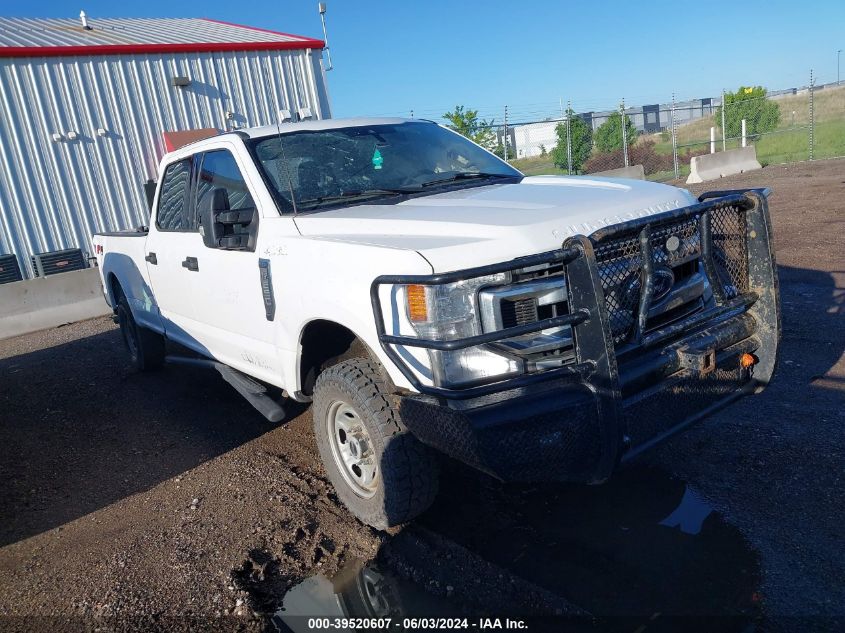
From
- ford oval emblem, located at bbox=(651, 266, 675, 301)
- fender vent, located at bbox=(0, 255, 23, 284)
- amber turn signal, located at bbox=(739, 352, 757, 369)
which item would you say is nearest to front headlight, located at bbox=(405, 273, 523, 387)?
ford oval emblem, located at bbox=(651, 266, 675, 301)

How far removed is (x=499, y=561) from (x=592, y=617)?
21.7 inches

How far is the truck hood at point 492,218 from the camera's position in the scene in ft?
9.66

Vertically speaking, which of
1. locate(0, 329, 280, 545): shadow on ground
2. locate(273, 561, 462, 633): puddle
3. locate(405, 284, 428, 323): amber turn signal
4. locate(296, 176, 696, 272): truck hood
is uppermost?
locate(296, 176, 696, 272): truck hood

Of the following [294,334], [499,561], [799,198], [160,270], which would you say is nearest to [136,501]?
[294,334]

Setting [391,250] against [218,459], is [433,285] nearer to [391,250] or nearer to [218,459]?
[391,250]

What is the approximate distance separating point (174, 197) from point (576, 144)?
1660 cm

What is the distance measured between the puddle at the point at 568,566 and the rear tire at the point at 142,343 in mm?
4269

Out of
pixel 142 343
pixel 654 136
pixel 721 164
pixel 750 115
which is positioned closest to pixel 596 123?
pixel 721 164

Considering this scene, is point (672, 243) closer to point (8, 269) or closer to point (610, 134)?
point (8, 269)

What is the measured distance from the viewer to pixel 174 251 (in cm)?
521

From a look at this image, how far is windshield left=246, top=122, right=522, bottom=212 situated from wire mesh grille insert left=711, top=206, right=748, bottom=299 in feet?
4.59

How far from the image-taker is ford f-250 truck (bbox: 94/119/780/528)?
2781 millimetres

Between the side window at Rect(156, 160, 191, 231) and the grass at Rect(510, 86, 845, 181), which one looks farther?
the grass at Rect(510, 86, 845, 181)

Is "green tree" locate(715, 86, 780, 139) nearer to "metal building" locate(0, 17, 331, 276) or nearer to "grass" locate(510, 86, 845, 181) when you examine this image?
"grass" locate(510, 86, 845, 181)
